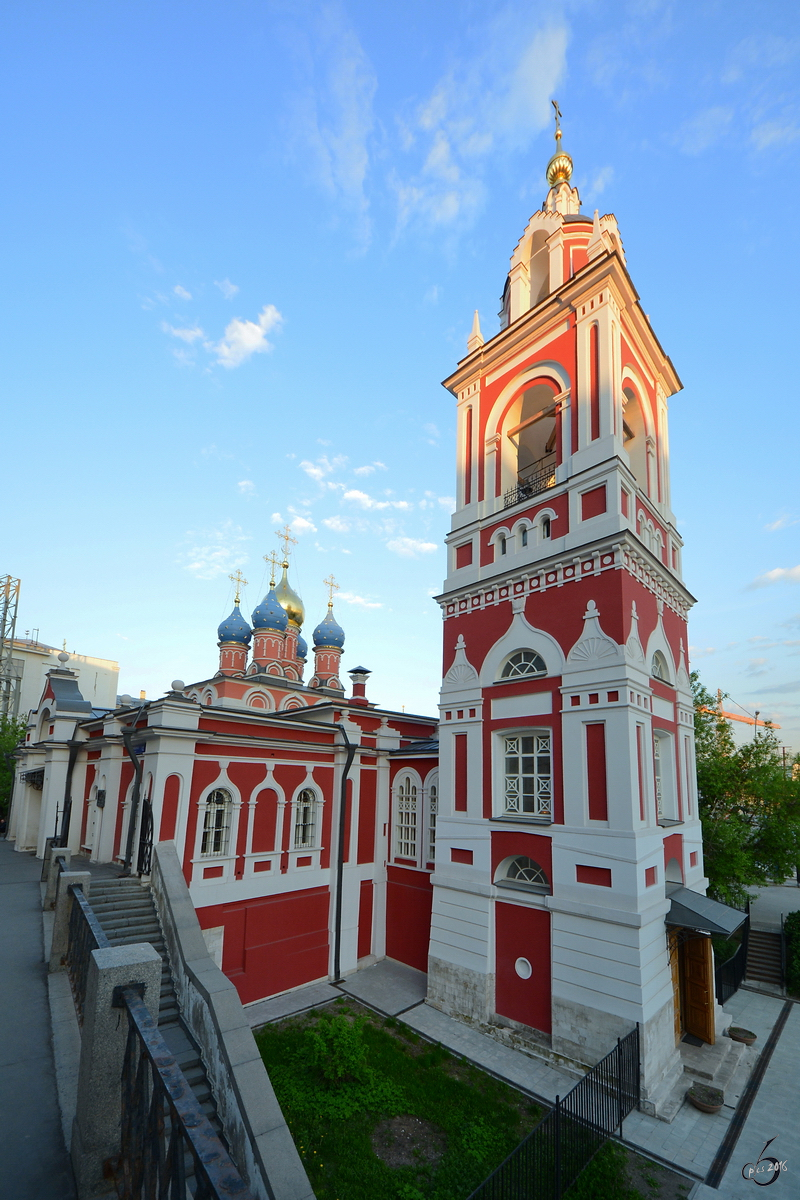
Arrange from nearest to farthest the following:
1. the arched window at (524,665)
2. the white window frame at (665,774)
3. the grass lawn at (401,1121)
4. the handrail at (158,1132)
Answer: the handrail at (158,1132) → the grass lawn at (401,1121) → the arched window at (524,665) → the white window frame at (665,774)

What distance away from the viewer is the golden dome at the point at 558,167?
46.7 ft

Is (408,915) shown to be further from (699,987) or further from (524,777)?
(699,987)

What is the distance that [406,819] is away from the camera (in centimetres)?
1409

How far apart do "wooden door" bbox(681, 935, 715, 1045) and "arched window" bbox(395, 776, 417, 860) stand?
19.4ft

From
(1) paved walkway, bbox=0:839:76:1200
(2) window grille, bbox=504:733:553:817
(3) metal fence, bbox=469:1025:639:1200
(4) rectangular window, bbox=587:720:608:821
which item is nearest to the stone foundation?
(3) metal fence, bbox=469:1025:639:1200

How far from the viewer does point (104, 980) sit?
338 centimetres

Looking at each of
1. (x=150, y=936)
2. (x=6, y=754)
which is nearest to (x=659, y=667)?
(x=150, y=936)

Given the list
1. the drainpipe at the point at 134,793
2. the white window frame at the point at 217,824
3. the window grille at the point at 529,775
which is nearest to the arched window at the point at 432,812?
the window grille at the point at 529,775

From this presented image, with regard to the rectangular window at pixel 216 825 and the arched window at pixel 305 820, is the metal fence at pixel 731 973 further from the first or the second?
the rectangular window at pixel 216 825

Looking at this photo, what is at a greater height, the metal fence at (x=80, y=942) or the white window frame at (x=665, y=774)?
the white window frame at (x=665, y=774)

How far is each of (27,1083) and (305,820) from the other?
8622mm

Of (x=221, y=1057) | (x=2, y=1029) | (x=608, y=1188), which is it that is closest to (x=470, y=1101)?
(x=608, y=1188)

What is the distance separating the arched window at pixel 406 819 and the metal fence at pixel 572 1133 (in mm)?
6463

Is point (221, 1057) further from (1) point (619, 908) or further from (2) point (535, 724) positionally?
(2) point (535, 724)
